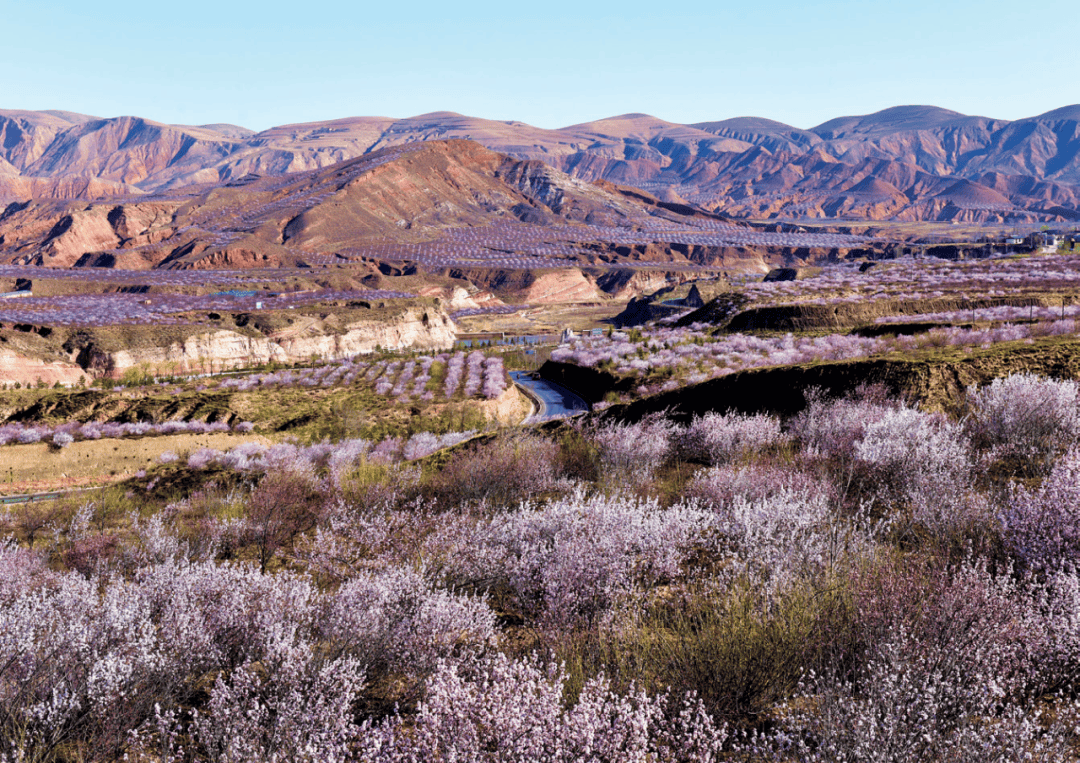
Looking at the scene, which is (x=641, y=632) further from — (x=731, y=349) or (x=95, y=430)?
(x=95, y=430)

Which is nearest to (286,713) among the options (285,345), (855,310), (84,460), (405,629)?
(405,629)

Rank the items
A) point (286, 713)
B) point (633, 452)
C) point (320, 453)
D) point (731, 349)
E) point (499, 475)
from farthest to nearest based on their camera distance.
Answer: point (731, 349), point (320, 453), point (499, 475), point (633, 452), point (286, 713)

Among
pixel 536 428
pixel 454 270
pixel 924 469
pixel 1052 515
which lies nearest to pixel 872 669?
pixel 1052 515

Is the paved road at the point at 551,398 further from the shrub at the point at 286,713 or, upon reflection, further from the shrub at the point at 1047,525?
the shrub at the point at 286,713

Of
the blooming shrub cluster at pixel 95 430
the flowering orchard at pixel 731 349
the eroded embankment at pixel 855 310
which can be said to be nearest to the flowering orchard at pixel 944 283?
the eroded embankment at pixel 855 310

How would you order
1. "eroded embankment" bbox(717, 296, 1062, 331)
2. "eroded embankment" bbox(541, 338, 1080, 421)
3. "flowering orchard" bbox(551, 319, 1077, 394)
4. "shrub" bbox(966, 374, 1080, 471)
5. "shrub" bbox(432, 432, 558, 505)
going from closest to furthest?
"shrub" bbox(966, 374, 1080, 471) < "shrub" bbox(432, 432, 558, 505) < "eroded embankment" bbox(541, 338, 1080, 421) < "flowering orchard" bbox(551, 319, 1077, 394) < "eroded embankment" bbox(717, 296, 1062, 331)

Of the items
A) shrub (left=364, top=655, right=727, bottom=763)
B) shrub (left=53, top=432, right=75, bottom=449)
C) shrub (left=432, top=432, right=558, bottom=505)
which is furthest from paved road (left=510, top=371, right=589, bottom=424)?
shrub (left=364, top=655, right=727, bottom=763)

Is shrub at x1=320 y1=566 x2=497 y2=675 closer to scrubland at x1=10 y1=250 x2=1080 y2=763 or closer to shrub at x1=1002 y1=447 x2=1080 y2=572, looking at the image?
scrubland at x1=10 y1=250 x2=1080 y2=763
